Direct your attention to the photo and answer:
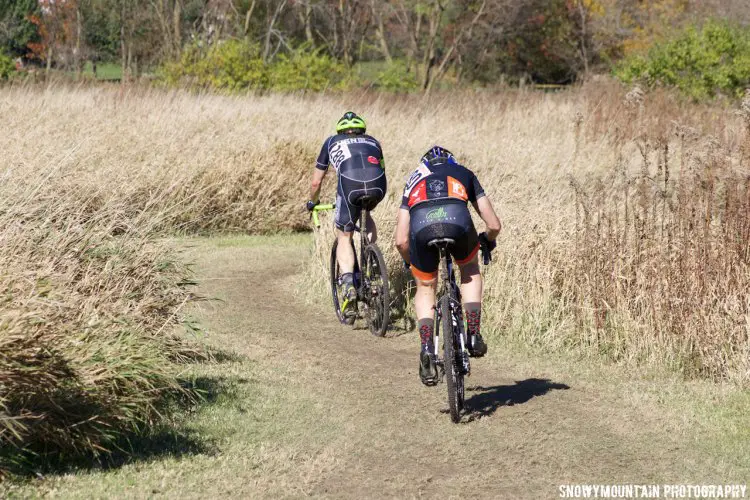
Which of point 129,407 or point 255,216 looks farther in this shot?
point 255,216

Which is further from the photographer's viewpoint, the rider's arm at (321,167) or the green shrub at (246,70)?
the green shrub at (246,70)

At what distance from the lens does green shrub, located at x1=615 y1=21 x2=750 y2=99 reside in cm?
2378

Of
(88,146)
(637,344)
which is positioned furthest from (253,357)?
(88,146)

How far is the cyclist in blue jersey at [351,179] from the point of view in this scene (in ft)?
33.4

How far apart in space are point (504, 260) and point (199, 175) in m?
7.19

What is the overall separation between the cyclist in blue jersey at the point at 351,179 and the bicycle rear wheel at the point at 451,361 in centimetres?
318

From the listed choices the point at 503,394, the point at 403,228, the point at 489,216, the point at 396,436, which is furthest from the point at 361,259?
the point at 396,436

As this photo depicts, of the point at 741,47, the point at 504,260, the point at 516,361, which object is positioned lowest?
the point at 516,361

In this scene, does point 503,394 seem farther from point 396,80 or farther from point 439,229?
point 396,80

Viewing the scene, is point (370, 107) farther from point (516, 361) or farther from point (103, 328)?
point (103, 328)

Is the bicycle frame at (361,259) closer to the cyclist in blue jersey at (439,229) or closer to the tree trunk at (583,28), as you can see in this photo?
the cyclist in blue jersey at (439,229)

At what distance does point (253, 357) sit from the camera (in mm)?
9141

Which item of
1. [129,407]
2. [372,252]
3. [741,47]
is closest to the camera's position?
[129,407]

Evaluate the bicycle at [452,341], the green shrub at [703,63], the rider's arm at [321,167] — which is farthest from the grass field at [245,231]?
the green shrub at [703,63]
